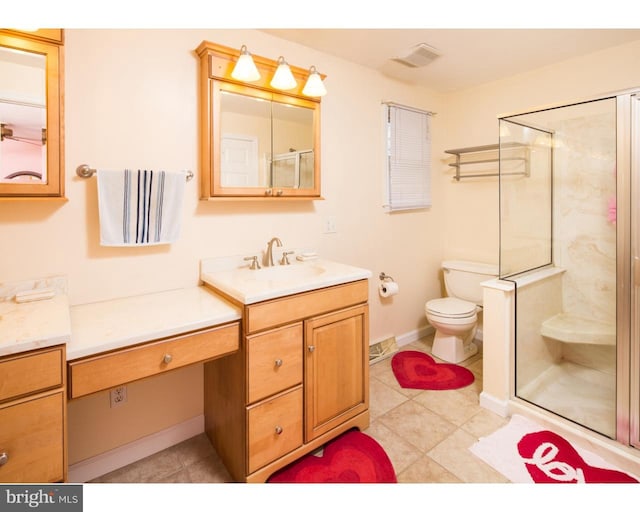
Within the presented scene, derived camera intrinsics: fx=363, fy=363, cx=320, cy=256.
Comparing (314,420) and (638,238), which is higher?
(638,238)

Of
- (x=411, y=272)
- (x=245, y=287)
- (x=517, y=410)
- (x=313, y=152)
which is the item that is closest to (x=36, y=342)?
(x=245, y=287)

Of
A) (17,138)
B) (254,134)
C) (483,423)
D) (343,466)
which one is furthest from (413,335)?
(17,138)

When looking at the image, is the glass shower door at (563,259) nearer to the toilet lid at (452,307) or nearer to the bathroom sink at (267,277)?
the toilet lid at (452,307)

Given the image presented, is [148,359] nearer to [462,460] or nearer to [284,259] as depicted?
[284,259]

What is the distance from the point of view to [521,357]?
7.23 ft

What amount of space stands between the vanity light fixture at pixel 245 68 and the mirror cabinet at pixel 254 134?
64 millimetres

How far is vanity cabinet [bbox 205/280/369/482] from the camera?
1.56 meters

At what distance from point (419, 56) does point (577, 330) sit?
79.3 inches

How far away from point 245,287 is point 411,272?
1891mm

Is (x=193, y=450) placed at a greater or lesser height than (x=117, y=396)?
lesser

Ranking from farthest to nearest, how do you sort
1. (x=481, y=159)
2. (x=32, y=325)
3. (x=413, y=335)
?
(x=413, y=335)
(x=481, y=159)
(x=32, y=325)

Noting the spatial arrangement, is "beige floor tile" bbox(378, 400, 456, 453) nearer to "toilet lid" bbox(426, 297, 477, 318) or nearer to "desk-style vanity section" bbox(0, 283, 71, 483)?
"toilet lid" bbox(426, 297, 477, 318)

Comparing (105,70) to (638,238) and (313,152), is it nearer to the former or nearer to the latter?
(313,152)

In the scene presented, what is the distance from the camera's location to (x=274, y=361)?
161 cm
